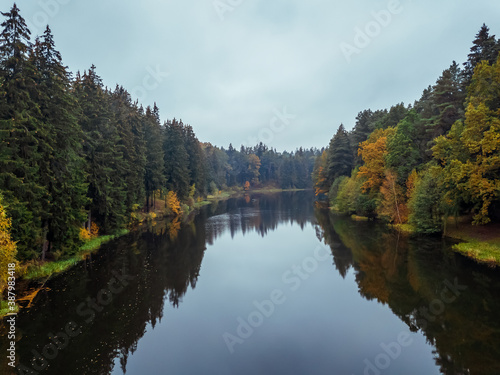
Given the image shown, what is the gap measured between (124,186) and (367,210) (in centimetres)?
3857

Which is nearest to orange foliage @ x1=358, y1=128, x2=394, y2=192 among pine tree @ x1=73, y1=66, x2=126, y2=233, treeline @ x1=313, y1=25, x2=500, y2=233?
treeline @ x1=313, y1=25, x2=500, y2=233

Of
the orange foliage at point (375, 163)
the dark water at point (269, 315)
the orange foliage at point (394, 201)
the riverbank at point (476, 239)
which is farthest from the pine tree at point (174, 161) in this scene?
the riverbank at point (476, 239)

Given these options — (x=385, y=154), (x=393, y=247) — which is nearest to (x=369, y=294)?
(x=393, y=247)

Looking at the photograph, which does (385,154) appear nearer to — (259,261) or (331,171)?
(331,171)

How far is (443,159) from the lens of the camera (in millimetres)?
32688

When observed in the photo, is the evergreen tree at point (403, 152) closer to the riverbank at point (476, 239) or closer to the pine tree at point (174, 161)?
the riverbank at point (476, 239)

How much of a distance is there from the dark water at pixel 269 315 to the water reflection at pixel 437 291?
74 mm

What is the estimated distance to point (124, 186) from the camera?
3766 centimetres

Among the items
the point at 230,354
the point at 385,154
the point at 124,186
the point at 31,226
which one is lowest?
the point at 230,354

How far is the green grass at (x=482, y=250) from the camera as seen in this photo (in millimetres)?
23625

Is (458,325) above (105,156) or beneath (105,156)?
beneath

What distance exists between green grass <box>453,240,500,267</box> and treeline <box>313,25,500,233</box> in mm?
2185

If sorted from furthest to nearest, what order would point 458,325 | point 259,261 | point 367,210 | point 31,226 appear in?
point 367,210 → point 259,261 → point 31,226 → point 458,325

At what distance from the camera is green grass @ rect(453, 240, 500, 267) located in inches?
930
